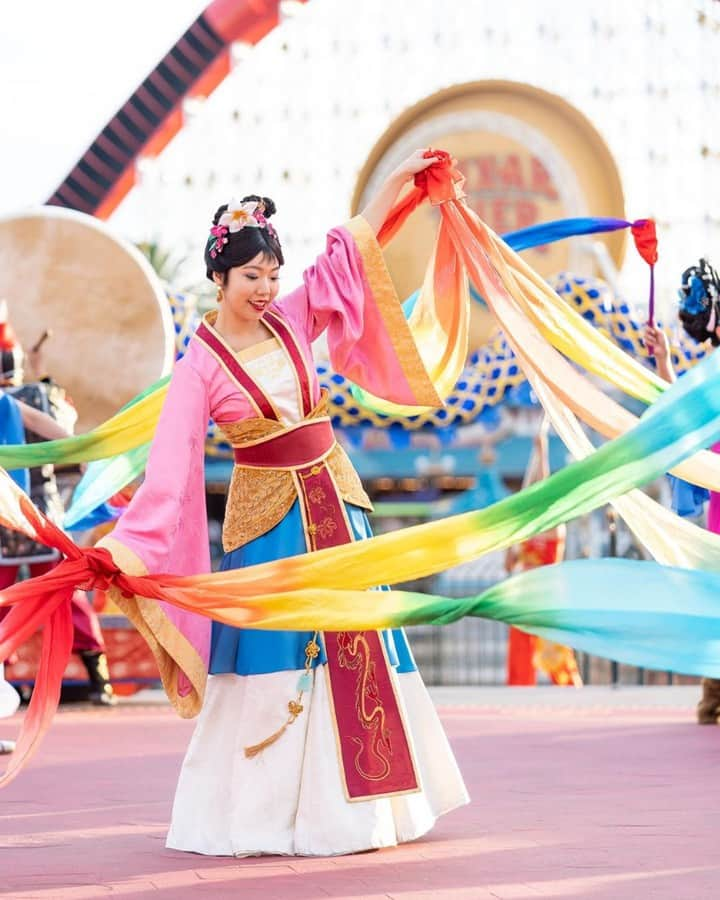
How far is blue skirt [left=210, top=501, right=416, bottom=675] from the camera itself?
14.1 ft

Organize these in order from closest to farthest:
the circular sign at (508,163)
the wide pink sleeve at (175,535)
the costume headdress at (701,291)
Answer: the wide pink sleeve at (175,535) < the costume headdress at (701,291) < the circular sign at (508,163)

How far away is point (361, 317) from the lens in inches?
186

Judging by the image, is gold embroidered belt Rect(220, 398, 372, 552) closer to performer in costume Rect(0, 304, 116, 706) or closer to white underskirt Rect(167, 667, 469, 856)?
white underskirt Rect(167, 667, 469, 856)

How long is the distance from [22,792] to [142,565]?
6.12 feet

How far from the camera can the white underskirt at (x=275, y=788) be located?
4.19m

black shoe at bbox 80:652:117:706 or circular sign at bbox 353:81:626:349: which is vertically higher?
circular sign at bbox 353:81:626:349

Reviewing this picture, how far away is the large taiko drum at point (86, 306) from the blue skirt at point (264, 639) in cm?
552

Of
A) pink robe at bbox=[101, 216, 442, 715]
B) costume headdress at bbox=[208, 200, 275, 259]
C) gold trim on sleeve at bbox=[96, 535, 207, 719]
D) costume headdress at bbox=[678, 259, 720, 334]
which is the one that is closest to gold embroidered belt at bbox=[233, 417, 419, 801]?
pink robe at bbox=[101, 216, 442, 715]

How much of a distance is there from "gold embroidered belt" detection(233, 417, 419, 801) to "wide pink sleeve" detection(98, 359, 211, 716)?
0.63ft

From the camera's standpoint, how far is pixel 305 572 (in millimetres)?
3941

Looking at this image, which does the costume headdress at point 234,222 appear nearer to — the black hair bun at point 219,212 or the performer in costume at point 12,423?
the black hair bun at point 219,212

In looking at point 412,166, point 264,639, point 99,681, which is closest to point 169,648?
point 264,639

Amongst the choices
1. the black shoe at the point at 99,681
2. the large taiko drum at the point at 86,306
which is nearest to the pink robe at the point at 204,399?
the black shoe at the point at 99,681

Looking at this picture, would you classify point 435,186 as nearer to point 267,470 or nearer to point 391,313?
point 391,313
